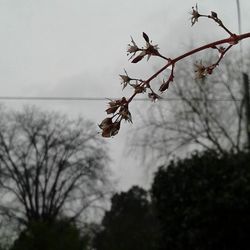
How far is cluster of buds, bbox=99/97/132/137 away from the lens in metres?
0.73

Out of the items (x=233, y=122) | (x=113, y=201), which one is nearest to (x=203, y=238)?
(x=233, y=122)

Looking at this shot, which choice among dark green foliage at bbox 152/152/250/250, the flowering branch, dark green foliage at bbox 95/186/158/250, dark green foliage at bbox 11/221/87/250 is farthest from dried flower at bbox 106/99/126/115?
dark green foliage at bbox 95/186/158/250

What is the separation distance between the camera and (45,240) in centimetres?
1093

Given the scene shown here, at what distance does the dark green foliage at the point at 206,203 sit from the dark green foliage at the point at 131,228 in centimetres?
134

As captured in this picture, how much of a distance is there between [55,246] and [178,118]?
39.1ft

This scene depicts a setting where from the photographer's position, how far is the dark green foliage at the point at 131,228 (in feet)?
59.4

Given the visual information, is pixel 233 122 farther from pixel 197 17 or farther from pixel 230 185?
pixel 197 17

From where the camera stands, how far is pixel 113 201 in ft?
93.0

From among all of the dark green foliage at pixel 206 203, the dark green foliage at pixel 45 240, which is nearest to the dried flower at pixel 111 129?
the dark green foliage at pixel 45 240

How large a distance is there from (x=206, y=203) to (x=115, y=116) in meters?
11.6

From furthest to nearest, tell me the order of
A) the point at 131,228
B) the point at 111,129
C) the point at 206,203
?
the point at 131,228, the point at 206,203, the point at 111,129

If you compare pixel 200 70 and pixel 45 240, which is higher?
pixel 45 240

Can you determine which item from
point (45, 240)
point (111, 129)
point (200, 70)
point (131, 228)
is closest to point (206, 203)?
point (45, 240)

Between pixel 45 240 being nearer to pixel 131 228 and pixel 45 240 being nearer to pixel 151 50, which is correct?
pixel 131 228
